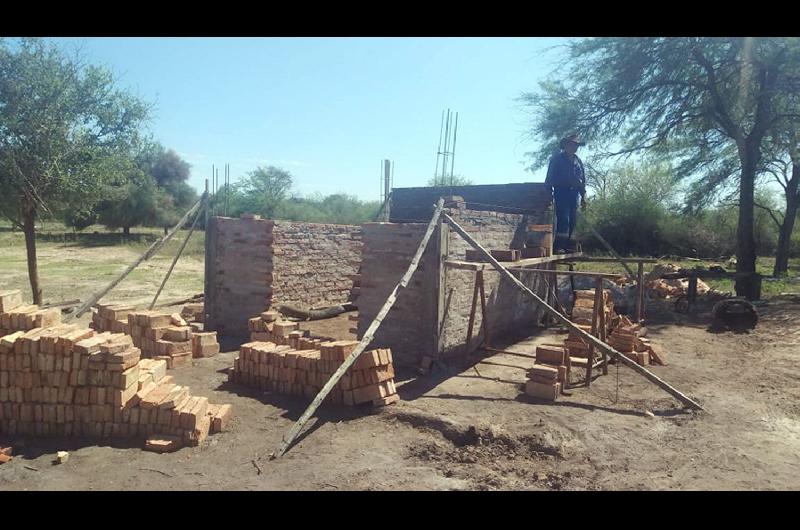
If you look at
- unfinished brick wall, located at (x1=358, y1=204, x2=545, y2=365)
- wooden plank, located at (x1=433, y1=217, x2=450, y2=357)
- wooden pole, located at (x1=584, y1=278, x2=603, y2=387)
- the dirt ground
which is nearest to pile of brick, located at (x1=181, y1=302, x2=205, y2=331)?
the dirt ground

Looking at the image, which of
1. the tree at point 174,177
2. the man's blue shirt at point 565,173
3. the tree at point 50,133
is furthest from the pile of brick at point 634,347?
the tree at point 174,177

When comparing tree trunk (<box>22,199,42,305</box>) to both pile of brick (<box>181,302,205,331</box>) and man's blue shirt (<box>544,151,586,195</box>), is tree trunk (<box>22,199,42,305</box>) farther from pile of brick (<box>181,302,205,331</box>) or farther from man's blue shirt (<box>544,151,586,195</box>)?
man's blue shirt (<box>544,151,586,195</box>)

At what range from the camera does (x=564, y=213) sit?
35.4ft

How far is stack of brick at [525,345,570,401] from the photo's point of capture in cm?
651

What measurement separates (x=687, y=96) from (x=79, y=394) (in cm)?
1589

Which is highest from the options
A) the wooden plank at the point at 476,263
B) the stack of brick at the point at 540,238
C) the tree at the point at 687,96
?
the tree at the point at 687,96

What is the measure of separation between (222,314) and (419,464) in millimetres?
6732

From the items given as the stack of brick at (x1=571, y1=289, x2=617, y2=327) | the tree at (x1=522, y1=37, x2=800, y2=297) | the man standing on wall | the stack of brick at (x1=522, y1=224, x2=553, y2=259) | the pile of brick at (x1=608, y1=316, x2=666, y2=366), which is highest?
the tree at (x1=522, y1=37, x2=800, y2=297)

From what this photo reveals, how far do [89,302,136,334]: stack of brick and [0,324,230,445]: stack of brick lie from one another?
3228 mm

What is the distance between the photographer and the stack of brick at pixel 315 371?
6152mm

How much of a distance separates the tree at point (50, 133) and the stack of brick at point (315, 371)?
5.89 metres

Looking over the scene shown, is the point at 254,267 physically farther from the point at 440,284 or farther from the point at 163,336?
the point at 440,284

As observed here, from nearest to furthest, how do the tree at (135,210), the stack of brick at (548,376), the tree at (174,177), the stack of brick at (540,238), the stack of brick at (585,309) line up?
the stack of brick at (548,376), the stack of brick at (585,309), the stack of brick at (540,238), the tree at (135,210), the tree at (174,177)

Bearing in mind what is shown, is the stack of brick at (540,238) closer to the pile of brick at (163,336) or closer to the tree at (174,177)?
the pile of brick at (163,336)
